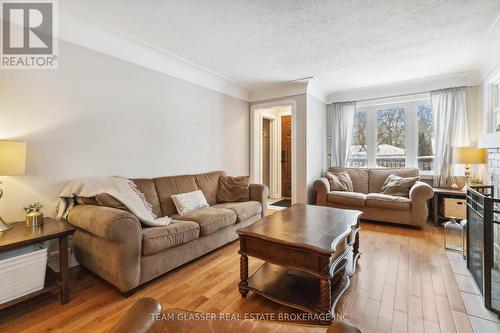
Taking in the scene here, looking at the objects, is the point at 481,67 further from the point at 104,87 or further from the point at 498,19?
the point at 104,87

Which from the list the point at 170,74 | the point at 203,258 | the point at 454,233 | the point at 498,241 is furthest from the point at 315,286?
the point at 170,74

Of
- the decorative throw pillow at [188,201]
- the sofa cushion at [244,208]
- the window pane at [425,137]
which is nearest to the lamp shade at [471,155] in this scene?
the window pane at [425,137]

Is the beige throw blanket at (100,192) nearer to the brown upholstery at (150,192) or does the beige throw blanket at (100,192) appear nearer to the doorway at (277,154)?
the brown upholstery at (150,192)

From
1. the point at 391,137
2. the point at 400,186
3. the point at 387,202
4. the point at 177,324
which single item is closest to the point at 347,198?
the point at 387,202

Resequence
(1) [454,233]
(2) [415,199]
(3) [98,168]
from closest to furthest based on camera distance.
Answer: (3) [98,168], (1) [454,233], (2) [415,199]

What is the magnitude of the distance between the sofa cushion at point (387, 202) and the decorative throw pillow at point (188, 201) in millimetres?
2664

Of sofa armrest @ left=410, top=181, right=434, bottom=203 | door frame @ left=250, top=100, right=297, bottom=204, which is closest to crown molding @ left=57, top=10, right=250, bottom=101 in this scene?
door frame @ left=250, top=100, right=297, bottom=204

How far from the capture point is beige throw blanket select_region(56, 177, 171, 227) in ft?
7.16

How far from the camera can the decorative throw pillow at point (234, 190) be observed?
11.6 ft

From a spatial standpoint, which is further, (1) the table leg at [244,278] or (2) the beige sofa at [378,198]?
(2) the beige sofa at [378,198]

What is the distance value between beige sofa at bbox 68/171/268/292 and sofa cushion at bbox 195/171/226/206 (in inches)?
14.9

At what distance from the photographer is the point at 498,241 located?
1.99 meters

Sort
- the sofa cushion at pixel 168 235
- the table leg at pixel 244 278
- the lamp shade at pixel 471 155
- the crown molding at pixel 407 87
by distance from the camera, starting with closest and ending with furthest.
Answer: the table leg at pixel 244 278, the sofa cushion at pixel 168 235, the lamp shade at pixel 471 155, the crown molding at pixel 407 87

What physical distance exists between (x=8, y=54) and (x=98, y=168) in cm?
120
